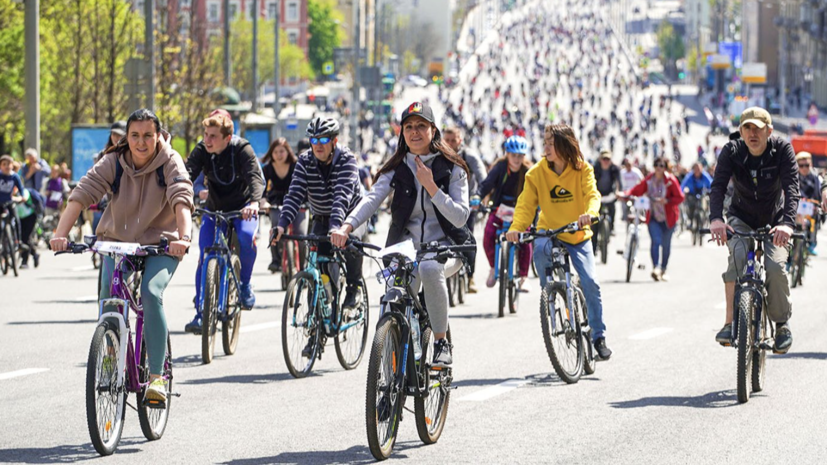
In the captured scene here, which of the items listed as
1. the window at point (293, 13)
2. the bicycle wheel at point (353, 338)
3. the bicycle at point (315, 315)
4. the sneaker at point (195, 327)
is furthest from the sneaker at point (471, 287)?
the window at point (293, 13)

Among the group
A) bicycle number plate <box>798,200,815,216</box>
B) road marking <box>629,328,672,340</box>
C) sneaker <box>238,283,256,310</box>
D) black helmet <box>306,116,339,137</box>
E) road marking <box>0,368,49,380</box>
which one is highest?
black helmet <box>306,116,339,137</box>

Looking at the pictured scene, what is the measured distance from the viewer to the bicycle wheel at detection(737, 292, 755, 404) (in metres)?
10.1

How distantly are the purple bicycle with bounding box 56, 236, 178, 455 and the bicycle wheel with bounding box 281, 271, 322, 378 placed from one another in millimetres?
2547

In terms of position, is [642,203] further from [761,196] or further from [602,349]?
[761,196]

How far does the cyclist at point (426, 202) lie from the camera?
874 centimetres

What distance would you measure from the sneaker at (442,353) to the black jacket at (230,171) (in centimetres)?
385

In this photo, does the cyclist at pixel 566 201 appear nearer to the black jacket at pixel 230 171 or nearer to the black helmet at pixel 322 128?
the black helmet at pixel 322 128

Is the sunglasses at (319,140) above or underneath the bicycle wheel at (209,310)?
above

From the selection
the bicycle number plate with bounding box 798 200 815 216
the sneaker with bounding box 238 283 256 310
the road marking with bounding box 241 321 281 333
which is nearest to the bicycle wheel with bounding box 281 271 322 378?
the sneaker with bounding box 238 283 256 310

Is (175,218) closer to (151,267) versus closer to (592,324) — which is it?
(151,267)

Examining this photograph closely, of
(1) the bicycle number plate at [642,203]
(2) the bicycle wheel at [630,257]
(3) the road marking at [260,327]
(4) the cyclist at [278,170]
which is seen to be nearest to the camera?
(3) the road marking at [260,327]

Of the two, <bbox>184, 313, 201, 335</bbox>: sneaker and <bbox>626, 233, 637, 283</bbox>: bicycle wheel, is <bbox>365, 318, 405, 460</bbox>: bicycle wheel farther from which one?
<bbox>626, 233, 637, 283</bbox>: bicycle wheel

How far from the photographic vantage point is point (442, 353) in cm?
872

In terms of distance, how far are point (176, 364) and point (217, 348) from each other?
3.33 ft
